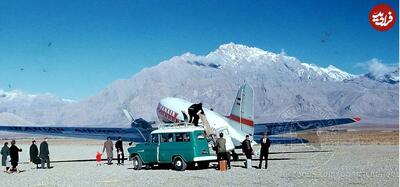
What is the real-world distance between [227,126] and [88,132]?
14908mm

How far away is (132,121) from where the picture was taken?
1777 inches

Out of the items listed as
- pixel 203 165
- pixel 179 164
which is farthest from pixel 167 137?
pixel 203 165

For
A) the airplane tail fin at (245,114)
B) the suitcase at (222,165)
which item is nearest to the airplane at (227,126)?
the airplane tail fin at (245,114)

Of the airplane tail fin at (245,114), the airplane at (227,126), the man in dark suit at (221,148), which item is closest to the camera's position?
the man in dark suit at (221,148)

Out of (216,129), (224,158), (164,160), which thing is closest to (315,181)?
(224,158)

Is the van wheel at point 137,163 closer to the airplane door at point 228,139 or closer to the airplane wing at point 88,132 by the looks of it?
the airplane door at point 228,139

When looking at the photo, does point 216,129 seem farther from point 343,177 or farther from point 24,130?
point 24,130

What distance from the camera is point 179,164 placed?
26688 millimetres

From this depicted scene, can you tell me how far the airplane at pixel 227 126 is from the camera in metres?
31.7

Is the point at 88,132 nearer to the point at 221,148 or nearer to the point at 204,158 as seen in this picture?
the point at 204,158

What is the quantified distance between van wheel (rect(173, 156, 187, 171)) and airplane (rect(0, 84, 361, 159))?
4143mm

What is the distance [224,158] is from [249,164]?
6.22 ft

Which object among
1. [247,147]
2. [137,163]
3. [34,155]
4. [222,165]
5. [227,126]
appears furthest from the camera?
[227,126]

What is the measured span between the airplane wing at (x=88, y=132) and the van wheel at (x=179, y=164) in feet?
45.7
